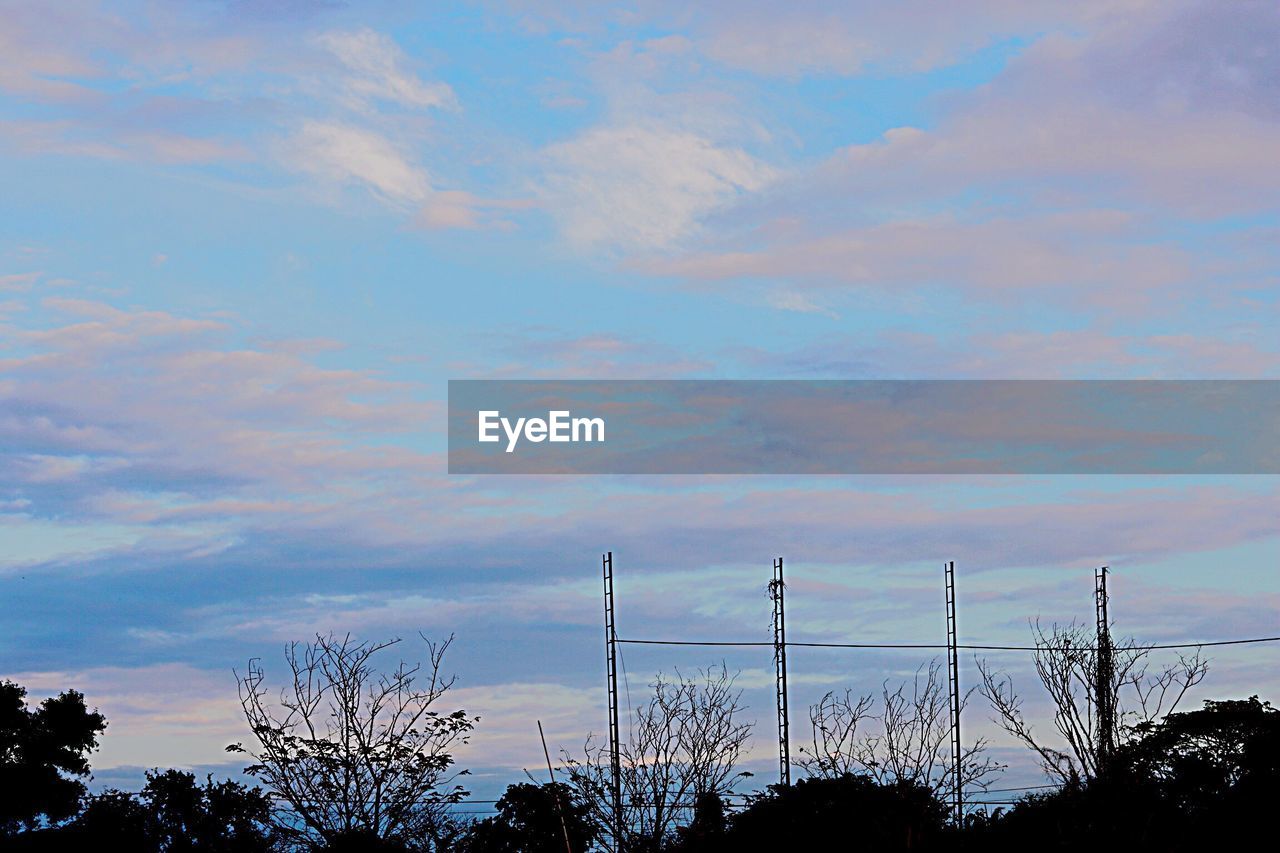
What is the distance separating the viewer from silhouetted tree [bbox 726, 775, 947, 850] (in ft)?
88.0

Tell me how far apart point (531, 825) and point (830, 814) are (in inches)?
250

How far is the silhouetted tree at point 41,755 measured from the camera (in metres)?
33.8

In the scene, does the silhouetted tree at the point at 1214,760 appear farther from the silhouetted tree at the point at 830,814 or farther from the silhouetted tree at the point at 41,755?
the silhouetted tree at the point at 41,755

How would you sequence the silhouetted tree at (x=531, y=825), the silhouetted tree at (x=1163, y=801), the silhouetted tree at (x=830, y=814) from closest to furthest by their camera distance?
the silhouetted tree at (x=1163, y=801)
the silhouetted tree at (x=830, y=814)
the silhouetted tree at (x=531, y=825)

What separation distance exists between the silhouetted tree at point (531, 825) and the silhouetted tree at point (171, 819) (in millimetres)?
4254

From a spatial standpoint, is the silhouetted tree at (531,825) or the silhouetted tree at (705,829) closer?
the silhouetted tree at (705,829)

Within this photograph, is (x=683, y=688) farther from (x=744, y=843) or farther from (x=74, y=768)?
(x=74, y=768)

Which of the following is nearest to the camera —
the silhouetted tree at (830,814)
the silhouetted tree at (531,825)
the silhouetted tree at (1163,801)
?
the silhouetted tree at (1163,801)

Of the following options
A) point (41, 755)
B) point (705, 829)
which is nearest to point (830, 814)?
point (705, 829)

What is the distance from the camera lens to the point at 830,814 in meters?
27.8

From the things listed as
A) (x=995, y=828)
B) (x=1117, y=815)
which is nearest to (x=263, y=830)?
(x=995, y=828)

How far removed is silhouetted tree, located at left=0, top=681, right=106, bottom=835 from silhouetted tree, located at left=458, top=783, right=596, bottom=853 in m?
9.65

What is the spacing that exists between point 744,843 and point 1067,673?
6.45 m

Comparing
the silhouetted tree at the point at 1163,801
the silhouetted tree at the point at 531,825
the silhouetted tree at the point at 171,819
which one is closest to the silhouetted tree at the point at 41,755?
the silhouetted tree at the point at 171,819
